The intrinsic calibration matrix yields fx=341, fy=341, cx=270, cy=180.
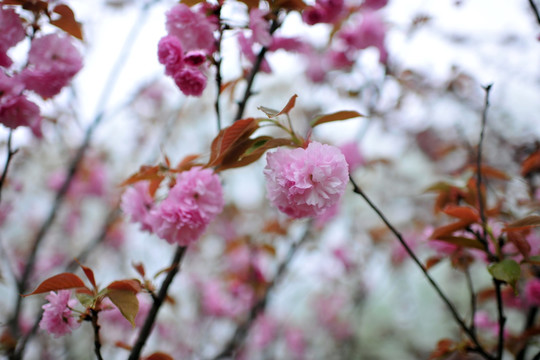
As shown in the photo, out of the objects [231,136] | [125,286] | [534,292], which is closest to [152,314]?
[125,286]

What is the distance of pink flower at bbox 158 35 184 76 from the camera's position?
0.61 metres

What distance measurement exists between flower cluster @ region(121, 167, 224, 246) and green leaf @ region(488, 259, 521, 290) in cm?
48

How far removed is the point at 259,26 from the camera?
0.63m

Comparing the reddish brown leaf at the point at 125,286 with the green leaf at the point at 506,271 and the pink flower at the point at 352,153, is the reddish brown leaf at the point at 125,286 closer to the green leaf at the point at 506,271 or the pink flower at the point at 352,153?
the green leaf at the point at 506,271

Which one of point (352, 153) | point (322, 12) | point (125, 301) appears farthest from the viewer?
point (352, 153)

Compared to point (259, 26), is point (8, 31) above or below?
above

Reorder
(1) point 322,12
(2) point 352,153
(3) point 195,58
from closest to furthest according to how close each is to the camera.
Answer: (3) point 195,58 < (1) point 322,12 < (2) point 352,153

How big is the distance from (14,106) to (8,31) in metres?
0.13

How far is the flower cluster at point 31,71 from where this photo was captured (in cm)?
57

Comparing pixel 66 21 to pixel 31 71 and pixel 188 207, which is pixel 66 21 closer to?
pixel 31 71

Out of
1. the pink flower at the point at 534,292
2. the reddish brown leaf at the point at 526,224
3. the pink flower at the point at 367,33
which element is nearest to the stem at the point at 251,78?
the reddish brown leaf at the point at 526,224

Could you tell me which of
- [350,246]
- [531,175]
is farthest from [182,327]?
[531,175]

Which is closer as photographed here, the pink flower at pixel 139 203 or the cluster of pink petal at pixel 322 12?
the pink flower at pixel 139 203

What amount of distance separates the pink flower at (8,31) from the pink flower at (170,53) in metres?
0.23
